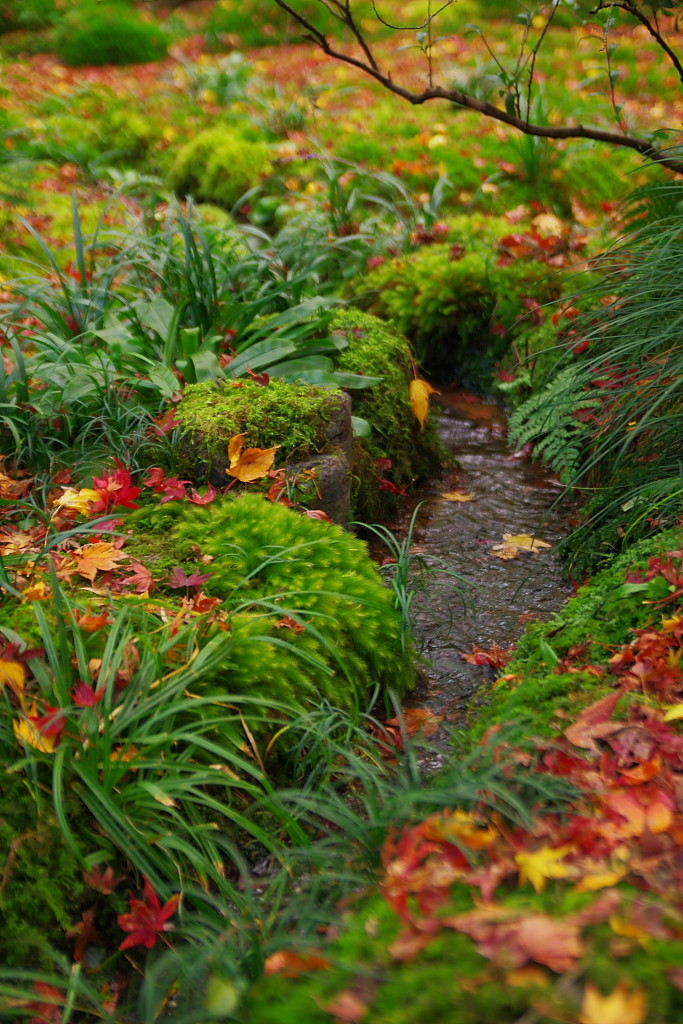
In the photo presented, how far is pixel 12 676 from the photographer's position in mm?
1757

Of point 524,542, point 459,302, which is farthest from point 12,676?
point 459,302

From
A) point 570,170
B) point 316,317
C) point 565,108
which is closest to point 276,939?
point 316,317

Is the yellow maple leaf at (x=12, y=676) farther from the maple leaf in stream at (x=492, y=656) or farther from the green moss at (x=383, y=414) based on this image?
the green moss at (x=383, y=414)

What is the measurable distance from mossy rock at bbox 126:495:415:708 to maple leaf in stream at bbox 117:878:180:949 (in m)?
0.51

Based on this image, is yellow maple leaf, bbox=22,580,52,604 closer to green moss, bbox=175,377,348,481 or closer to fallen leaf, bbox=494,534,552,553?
green moss, bbox=175,377,348,481

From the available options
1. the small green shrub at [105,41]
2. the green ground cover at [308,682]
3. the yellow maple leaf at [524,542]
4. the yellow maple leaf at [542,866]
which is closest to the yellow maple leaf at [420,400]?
the green ground cover at [308,682]

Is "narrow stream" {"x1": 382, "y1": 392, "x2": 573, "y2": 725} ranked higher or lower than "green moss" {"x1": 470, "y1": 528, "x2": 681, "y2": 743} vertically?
lower

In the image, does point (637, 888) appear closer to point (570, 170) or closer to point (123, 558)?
point (123, 558)

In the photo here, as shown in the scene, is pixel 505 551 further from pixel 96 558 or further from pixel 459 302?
pixel 459 302

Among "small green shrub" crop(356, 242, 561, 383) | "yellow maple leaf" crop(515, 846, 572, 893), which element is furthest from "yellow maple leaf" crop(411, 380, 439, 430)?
"yellow maple leaf" crop(515, 846, 572, 893)

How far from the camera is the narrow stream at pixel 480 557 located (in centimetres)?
249

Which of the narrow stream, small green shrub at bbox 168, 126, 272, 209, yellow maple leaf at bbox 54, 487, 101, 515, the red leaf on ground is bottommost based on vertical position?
the narrow stream

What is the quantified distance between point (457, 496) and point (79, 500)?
174 centimetres

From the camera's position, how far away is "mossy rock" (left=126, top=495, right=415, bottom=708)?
6.64 feet
